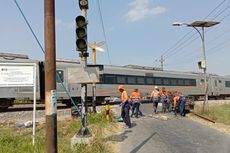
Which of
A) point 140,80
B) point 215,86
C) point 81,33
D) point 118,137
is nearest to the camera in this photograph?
point 81,33

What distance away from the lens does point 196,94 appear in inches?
1554

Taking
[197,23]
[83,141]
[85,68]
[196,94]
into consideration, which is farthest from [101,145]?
[196,94]

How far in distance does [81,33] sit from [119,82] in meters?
20.6

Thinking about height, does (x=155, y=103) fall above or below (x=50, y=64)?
below

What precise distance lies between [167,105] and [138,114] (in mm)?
3613

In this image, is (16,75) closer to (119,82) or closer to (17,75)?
(17,75)

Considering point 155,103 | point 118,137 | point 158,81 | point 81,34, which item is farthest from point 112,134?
point 158,81

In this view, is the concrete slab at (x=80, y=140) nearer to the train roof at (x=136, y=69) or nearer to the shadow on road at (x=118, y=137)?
the shadow on road at (x=118, y=137)

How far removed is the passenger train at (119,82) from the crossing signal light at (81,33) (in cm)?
631

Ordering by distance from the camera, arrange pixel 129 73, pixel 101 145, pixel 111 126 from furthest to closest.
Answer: pixel 129 73 < pixel 111 126 < pixel 101 145

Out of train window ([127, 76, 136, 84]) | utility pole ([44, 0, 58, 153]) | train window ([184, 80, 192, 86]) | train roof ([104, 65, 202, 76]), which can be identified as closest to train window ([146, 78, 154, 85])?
train roof ([104, 65, 202, 76])

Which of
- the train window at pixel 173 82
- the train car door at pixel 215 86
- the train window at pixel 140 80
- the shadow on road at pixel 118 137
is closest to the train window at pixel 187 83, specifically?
the train window at pixel 173 82

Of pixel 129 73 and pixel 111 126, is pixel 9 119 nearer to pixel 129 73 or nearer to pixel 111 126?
pixel 111 126

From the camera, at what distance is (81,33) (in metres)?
8.61
